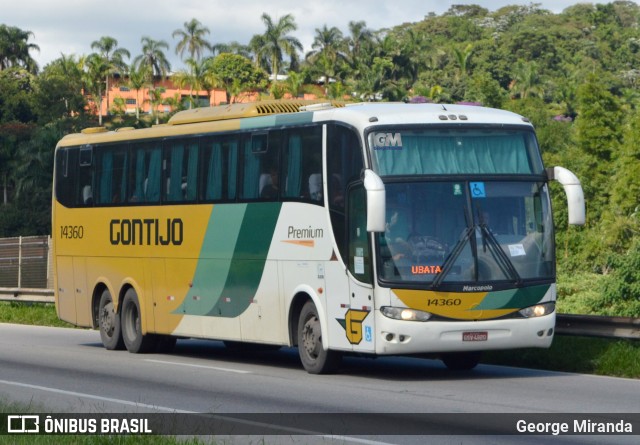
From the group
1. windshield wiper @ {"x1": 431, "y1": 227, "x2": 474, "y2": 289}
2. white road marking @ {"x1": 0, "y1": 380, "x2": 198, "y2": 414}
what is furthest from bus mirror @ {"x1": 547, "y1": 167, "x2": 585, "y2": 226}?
white road marking @ {"x1": 0, "y1": 380, "x2": 198, "y2": 414}

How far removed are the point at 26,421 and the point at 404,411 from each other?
3.72 m

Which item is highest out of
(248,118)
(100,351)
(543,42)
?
(543,42)

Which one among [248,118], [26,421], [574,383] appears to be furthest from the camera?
[248,118]

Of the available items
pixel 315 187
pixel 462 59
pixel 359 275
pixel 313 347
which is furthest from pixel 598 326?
pixel 462 59

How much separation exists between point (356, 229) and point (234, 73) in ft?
346

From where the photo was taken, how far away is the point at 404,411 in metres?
13.7

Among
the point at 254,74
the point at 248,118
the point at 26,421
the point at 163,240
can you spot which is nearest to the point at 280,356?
the point at 163,240

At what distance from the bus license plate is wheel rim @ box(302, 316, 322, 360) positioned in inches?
84.3

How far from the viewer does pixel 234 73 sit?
121m

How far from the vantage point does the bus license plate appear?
650 inches

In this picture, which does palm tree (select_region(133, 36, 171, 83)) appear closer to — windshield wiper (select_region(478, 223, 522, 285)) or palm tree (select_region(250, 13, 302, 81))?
palm tree (select_region(250, 13, 302, 81))

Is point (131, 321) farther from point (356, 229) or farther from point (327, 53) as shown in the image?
point (327, 53)

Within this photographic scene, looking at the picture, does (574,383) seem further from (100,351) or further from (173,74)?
(173,74)


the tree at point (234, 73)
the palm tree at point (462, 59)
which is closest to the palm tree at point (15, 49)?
the tree at point (234, 73)
